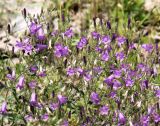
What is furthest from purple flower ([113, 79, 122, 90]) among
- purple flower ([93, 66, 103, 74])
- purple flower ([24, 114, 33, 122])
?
purple flower ([24, 114, 33, 122])

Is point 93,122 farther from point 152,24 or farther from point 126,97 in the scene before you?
point 152,24

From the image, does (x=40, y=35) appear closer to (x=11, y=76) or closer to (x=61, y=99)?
(x=11, y=76)

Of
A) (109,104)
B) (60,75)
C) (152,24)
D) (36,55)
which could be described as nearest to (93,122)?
(109,104)

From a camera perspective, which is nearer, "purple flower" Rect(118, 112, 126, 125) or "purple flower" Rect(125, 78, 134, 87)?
"purple flower" Rect(118, 112, 126, 125)

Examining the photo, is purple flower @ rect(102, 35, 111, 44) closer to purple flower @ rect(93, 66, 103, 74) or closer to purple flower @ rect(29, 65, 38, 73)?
purple flower @ rect(93, 66, 103, 74)

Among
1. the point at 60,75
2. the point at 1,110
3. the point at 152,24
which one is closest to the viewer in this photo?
the point at 1,110

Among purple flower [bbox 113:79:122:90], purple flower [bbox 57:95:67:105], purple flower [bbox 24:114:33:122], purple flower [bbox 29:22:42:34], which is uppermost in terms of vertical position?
purple flower [bbox 29:22:42:34]

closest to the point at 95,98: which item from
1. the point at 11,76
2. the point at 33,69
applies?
the point at 33,69

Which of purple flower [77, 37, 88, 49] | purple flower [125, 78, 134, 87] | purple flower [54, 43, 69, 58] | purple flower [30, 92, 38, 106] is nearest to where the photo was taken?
purple flower [30, 92, 38, 106]
